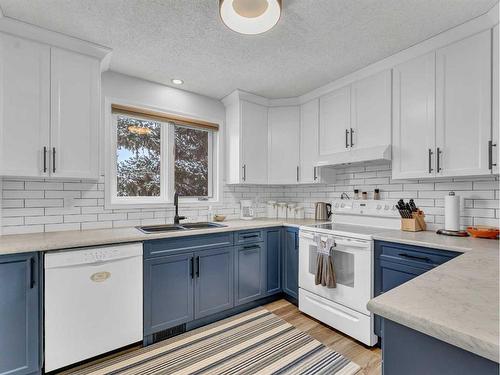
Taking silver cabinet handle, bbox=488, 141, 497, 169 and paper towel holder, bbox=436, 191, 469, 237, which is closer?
silver cabinet handle, bbox=488, 141, 497, 169

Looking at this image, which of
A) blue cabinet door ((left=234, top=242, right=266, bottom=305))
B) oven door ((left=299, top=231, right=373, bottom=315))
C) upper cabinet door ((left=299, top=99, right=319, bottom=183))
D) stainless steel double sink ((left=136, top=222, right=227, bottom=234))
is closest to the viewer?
oven door ((left=299, top=231, right=373, bottom=315))

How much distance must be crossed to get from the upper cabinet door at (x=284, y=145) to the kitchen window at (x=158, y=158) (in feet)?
2.50

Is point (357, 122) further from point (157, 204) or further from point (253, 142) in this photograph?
point (157, 204)

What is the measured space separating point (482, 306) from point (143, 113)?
3.00m

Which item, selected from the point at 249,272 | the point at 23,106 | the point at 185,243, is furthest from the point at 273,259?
the point at 23,106

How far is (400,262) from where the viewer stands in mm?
1956

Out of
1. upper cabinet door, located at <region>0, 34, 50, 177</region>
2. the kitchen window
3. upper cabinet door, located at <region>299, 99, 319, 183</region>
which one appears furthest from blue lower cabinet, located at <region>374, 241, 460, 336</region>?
upper cabinet door, located at <region>0, 34, 50, 177</region>

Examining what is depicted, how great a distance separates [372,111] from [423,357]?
2290 millimetres

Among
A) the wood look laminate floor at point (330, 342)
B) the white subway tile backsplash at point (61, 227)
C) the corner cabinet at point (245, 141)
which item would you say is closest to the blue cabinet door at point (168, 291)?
the wood look laminate floor at point (330, 342)

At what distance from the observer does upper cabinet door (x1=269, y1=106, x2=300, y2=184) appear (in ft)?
11.1

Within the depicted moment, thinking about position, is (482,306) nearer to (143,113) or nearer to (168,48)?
(168,48)

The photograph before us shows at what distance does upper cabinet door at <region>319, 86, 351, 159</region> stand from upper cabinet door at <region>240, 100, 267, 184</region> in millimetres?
743

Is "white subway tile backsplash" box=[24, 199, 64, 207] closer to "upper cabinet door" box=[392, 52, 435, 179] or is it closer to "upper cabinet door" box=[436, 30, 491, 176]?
"upper cabinet door" box=[392, 52, 435, 179]

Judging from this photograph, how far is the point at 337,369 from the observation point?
6.15ft
